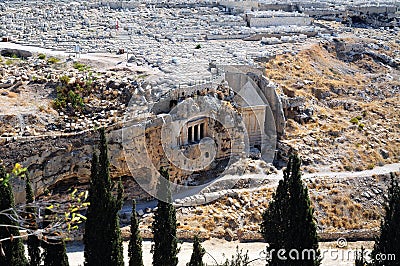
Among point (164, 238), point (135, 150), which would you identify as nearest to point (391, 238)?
point (164, 238)

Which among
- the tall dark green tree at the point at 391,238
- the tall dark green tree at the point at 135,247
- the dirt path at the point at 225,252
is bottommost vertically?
the dirt path at the point at 225,252

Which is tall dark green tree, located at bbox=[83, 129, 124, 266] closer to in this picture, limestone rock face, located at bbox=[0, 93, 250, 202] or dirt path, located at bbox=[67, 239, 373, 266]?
dirt path, located at bbox=[67, 239, 373, 266]

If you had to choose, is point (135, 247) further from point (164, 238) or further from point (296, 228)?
point (296, 228)

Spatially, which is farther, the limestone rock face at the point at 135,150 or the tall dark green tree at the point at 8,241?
the limestone rock face at the point at 135,150

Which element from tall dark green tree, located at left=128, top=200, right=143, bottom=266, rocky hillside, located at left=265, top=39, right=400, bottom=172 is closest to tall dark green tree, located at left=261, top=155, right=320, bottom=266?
tall dark green tree, located at left=128, top=200, right=143, bottom=266

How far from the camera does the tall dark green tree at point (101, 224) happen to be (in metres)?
15.4

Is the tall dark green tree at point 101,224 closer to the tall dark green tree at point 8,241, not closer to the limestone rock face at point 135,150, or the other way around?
the tall dark green tree at point 8,241

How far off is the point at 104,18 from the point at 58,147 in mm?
19932

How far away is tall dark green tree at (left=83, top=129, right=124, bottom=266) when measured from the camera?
15.4m

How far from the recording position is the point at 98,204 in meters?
15.4

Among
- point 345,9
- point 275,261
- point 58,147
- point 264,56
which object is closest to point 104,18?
point 264,56

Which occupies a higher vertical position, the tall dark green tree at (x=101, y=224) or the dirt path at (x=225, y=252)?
the tall dark green tree at (x=101, y=224)

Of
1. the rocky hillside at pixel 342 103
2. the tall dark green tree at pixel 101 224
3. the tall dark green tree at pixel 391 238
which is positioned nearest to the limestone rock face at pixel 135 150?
the rocky hillside at pixel 342 103

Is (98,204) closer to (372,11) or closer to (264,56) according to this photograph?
(264,56)
